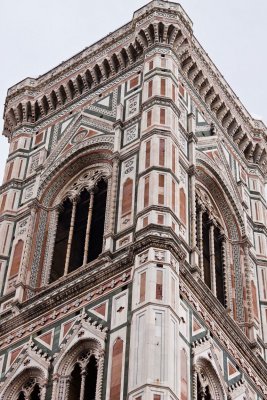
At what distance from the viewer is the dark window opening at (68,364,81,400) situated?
67.4 ft

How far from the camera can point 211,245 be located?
26047 mm

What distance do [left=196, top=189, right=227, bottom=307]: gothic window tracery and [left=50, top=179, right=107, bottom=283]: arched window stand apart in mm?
2060

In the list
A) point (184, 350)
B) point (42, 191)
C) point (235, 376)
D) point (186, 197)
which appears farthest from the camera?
point (42, 191)

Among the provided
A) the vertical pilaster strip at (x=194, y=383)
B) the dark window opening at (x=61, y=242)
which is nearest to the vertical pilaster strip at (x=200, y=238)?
the dark window opening at (x=61, y=242)

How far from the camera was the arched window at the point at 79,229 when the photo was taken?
976 inches

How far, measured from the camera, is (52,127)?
96.3 ft

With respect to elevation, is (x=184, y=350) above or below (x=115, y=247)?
below

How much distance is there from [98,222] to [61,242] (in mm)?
902

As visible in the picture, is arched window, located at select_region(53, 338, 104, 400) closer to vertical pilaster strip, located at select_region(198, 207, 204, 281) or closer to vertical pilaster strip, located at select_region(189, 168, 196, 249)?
vertical pilaster strip, located at select_region(198, 207, 204, 281)

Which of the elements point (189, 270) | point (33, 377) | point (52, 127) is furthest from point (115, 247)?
point (52, 127)

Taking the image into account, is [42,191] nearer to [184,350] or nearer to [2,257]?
[2,257]

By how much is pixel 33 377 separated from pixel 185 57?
1081 cm

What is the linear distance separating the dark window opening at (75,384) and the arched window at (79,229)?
3551 millimetres

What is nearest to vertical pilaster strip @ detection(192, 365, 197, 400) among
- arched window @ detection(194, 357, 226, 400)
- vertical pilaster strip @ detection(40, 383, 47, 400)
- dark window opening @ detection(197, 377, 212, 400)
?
A: arched window @ detection(194, 357, 226, 400)
